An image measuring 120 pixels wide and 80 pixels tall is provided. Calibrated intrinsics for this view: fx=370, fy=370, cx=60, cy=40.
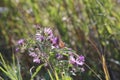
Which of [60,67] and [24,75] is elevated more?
[60,67]

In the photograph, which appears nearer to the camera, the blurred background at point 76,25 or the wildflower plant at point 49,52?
the wildflower plant at point 49,52

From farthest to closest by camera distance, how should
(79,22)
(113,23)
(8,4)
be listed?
1. (8,4)
2. (79,22)
3. (113,23)

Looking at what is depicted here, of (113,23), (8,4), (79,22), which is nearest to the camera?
(113,23)

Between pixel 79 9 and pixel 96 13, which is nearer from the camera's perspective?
pixel 96 13

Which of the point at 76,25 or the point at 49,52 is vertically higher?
the point at 49,52

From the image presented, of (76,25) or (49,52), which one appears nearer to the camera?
(49,52)

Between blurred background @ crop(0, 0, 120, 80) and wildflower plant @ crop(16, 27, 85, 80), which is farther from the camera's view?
blurred background @ crop(0, 0, 120, 80)

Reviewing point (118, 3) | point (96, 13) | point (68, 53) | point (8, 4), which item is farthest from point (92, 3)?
point (8, 4)

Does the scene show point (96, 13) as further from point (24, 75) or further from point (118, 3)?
point (118, 3)
